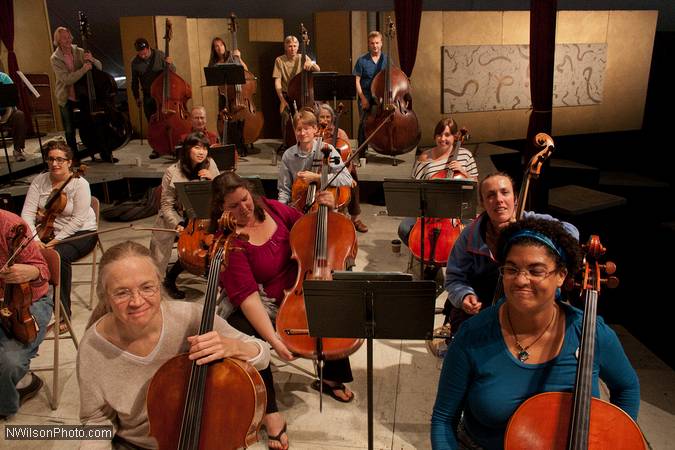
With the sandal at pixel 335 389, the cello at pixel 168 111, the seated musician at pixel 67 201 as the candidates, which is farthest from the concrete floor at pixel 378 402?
the cello at pixel 168 111

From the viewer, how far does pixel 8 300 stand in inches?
96.8

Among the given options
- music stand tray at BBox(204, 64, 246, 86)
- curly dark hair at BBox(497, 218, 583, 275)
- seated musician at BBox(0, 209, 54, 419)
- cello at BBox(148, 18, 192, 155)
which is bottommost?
seated musician at BBox(0, 209, 54, 419)

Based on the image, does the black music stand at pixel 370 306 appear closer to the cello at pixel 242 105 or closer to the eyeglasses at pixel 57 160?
the eyeglasses at pixel 57 160

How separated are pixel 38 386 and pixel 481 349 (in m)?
2.42

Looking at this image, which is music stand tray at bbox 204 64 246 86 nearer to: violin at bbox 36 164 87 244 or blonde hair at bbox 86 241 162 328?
violin at bbox 36 164 87 244

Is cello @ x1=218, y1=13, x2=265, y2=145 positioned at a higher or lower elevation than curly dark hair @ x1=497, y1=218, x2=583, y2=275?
higher

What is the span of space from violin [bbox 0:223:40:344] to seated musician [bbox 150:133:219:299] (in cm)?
123

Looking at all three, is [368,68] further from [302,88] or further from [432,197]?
[432,197]

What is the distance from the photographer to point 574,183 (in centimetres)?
703

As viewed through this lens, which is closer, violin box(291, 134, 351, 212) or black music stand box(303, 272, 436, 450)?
black music stand box(303, 272, 436, 450)

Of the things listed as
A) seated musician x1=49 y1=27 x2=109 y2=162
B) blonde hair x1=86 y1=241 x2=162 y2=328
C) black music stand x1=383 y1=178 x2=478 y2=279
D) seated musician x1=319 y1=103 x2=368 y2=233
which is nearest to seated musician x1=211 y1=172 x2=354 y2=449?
black music stand x1=383 y1=178 x2=478 y2=279

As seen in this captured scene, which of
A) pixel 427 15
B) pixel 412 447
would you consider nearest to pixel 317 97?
pixel 427 15

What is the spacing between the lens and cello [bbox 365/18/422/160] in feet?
17.7

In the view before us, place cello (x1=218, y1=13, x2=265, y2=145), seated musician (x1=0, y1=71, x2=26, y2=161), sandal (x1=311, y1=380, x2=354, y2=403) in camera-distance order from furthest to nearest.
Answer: seated musician (x1=0, y1=71, x2=26, y2=161) < cello (x1=218, y1=13, x2=265, y2=145) < sandal (x1=311, y1=380, x2=354, y2=403)
